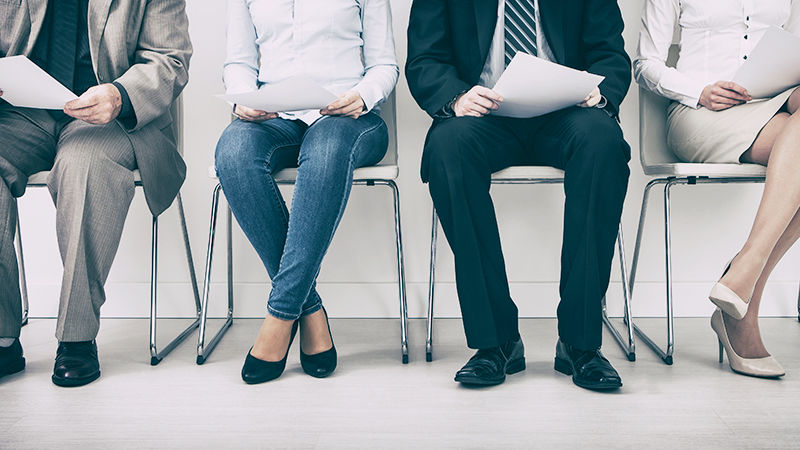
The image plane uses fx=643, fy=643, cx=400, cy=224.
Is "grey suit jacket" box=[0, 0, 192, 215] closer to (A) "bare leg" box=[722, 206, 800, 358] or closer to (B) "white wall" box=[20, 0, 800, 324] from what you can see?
(B) "white wall" box=[20, 0, 800, 324]

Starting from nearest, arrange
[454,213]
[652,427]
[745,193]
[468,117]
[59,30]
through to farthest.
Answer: [652,427], [454,213], [468,117], [59,30], [745,193]

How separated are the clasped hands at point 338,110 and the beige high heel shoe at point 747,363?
1.04 m

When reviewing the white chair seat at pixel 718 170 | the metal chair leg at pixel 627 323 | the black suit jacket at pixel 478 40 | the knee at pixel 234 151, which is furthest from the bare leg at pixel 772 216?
the knee at pixel 234 151

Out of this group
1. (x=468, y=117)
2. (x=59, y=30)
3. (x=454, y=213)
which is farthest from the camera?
(x=59, y=30)

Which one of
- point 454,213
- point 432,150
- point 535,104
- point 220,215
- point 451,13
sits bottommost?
point 220,215

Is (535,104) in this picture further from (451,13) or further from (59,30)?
(59,30)

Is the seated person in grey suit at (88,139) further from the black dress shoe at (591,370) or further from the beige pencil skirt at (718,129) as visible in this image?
the beige pencil skirt at (718,129)

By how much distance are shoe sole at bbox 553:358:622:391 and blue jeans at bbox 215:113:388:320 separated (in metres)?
0.61

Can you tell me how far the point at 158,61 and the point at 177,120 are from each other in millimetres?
197

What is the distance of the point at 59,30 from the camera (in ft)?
5.59

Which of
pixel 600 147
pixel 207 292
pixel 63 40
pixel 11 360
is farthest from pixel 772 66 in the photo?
pixel 11 360

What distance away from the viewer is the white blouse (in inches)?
71.9

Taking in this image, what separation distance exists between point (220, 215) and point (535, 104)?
125cm

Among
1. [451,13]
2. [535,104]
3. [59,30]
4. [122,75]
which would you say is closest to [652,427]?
[535,104]
